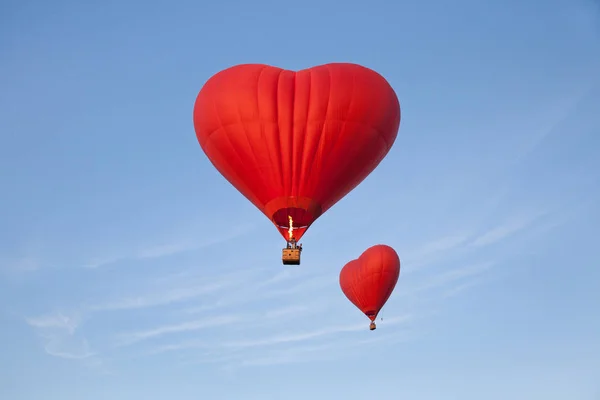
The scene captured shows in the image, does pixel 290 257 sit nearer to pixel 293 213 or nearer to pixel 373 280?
pixel 293 213

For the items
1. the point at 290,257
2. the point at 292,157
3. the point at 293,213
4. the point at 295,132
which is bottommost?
the point at 290,257

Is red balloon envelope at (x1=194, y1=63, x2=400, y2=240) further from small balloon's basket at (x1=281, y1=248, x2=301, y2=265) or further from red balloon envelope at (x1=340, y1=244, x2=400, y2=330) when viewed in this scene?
red balloon envelope at (x1=340, y1=244, x2=400, y2=330)

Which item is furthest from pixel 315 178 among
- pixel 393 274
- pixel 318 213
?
pixel 393 274

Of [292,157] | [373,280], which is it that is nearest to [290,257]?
[292,157]

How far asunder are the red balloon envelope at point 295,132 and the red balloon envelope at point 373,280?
9.83 metres

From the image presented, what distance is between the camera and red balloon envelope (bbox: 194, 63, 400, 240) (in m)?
20.4

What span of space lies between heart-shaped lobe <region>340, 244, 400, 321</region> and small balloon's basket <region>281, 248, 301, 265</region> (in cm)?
1055

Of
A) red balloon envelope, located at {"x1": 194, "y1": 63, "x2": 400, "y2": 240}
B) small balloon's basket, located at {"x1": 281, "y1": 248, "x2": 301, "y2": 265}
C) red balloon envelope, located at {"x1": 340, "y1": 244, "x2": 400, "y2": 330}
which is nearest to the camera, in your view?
small balloon's basket, located at {"x1": 281, "y1": 248, "x2": 301, "y2": 265}

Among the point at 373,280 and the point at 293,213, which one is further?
the point at 373,280

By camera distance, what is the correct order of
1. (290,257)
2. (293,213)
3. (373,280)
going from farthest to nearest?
(373,280), (293,213), (290,257)

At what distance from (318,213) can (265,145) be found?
211 cm

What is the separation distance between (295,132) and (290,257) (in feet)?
9.76

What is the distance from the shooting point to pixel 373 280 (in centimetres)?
3050

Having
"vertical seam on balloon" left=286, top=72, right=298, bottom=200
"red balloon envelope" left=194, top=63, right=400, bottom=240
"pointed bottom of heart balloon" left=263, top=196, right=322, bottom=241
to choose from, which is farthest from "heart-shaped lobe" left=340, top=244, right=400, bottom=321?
"vertical seam on balloon" left=286, top=72, right=298, bottom=200
